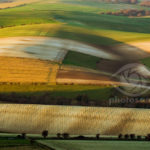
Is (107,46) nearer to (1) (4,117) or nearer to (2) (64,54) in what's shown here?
(2) (64,54)

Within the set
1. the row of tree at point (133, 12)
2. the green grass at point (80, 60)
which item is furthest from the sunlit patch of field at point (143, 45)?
the row of tree at point (133, 12)

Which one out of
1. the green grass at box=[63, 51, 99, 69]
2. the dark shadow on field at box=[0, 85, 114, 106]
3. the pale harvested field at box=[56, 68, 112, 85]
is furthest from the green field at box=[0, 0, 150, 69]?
the dark shadow on field at box=[0, 85, 114, 106]

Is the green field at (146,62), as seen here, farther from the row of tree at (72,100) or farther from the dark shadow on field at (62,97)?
the row of tree at (72,100)

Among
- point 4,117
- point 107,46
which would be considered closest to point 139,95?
point 4,117

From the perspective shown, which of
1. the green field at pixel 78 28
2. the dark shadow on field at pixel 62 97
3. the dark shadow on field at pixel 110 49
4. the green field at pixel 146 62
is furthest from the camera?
the green field at pixel 78 28

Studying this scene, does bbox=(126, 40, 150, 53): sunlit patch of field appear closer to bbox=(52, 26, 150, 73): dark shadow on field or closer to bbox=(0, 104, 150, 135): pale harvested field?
bbox=(52, 26, 150, 73): dark shadow on field
